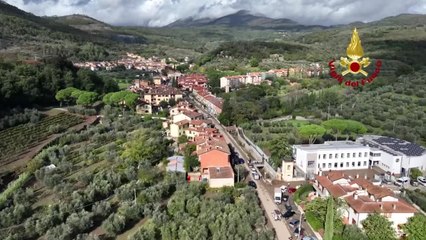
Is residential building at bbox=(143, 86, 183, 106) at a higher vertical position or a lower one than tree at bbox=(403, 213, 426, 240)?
higher

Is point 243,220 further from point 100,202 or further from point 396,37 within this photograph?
point 396,37

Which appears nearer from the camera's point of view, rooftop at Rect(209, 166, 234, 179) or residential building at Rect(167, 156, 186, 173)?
rooftop at Rect(209, 166, 234, 179)

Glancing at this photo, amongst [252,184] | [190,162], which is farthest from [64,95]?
[252,184]

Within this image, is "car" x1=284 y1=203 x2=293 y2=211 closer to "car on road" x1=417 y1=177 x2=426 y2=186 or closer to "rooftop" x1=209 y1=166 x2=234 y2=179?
"rooftop" x1=209 y1=166 x2=234 y2=179

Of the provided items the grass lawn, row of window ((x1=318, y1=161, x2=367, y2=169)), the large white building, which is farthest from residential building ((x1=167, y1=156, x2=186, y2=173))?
the grass lawn

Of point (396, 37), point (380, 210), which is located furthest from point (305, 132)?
point (396, 37)

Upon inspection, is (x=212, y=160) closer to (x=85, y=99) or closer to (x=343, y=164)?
(x=343, y=164)
